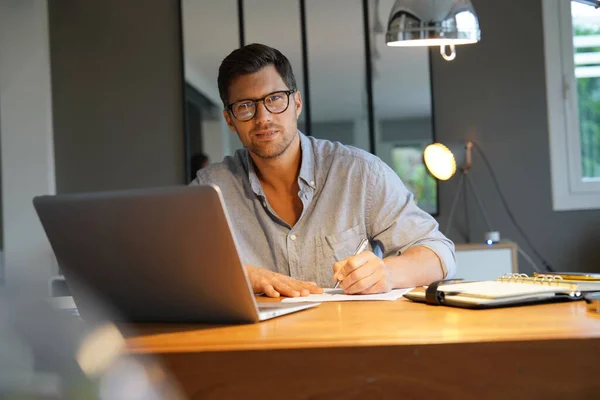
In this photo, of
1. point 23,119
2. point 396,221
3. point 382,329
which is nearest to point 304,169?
point 396,221

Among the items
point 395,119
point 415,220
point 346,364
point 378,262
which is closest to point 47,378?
point 346,364

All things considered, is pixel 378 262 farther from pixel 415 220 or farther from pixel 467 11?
pixel 467 11

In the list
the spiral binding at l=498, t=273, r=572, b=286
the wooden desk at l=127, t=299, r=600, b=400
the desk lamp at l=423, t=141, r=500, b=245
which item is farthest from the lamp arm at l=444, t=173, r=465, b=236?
the wooden desk at l=127, t=299, r=600, b=400

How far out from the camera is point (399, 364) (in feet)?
3.28

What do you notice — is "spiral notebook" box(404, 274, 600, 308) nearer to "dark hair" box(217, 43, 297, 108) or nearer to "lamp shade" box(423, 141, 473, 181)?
"dark hair" box(217, 43, 297, 108)

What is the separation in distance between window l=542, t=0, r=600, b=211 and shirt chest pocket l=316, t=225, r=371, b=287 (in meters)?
2.60

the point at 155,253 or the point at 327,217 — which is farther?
the point at 327,217

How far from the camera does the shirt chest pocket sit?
2248mm

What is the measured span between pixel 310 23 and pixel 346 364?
3.79 metres

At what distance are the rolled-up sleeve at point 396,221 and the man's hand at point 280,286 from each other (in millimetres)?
415

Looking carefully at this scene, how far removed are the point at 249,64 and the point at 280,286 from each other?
2.60ft

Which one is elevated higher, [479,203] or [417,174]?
[417,174]

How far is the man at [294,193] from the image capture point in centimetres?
225

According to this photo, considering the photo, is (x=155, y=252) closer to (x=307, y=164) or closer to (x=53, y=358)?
(x=53, y=358)
